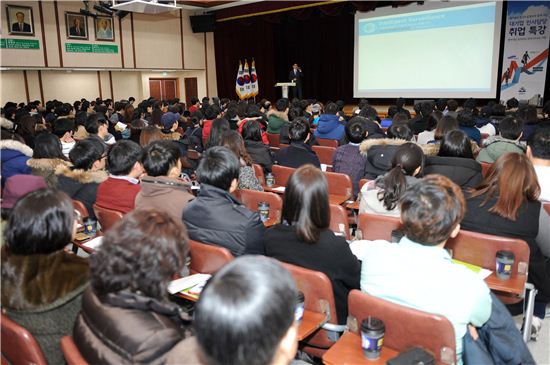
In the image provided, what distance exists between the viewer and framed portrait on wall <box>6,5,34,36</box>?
10.9m

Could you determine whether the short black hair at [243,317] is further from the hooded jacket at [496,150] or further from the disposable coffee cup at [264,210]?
the hooded jacket at [496,150]

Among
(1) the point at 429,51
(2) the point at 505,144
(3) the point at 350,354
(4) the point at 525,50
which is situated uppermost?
(1) the point at 429,51

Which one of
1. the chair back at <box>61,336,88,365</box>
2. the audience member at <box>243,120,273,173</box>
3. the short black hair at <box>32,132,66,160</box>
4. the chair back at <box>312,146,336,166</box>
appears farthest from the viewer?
the chair back at <box>312,146,336,166</box>

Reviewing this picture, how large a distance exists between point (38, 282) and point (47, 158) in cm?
275

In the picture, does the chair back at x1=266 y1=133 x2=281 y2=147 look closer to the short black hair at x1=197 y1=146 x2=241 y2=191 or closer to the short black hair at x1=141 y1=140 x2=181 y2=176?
the short black hair at x1=141 y1=140 x2=181 y2=176

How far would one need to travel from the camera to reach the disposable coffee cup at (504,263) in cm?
222

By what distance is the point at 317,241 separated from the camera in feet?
6.92

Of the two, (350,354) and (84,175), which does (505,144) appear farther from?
(84,175)

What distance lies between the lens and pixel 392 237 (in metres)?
2.60

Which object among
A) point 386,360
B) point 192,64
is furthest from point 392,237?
point 192,64

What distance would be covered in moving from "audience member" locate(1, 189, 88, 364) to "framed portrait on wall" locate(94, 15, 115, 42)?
12.4 m

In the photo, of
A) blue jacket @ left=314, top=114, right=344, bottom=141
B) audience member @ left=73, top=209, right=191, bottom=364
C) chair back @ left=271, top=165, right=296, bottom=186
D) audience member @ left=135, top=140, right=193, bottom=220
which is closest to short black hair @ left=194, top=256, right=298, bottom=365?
audience member @ left=73, top=209, right=191, bottom=364

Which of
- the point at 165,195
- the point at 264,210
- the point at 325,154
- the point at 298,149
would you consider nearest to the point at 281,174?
the point at 298,149

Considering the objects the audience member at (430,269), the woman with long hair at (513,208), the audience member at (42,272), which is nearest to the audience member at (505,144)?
the woman with long hair at (513,208)
